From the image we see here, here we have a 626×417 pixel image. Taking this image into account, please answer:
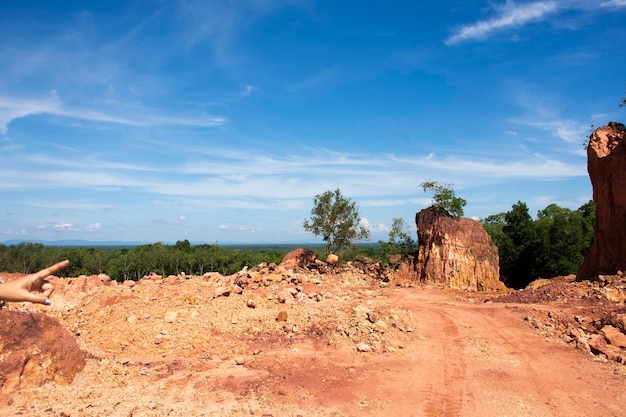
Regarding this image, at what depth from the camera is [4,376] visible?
6.06 meters

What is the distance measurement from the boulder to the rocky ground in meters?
→ 8.89

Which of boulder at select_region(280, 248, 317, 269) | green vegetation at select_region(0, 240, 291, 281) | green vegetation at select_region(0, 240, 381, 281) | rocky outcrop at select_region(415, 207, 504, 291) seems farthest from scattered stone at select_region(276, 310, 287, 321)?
green vegetation at select_region(0, 240, 291, 281)

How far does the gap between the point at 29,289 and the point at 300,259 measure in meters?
21.4

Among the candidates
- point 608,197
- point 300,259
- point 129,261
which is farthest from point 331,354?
point 129,261

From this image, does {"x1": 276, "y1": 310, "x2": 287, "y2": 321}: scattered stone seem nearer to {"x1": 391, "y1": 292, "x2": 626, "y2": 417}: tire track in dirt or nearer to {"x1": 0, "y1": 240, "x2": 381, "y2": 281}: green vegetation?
{"x1": 391, "y1": 292, "x2": 626, "y2": 417}: tire track in dirt

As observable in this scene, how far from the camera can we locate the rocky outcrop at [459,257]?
19.8 metres

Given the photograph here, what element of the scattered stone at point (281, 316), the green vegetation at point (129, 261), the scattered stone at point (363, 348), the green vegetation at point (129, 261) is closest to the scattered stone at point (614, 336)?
the scattered stone at point (363, 348)

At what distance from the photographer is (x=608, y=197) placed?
1641 cm

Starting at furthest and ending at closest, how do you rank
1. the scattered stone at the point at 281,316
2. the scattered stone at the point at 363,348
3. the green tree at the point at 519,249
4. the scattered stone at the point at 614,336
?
the green tree at the point at 519,249 < the scattered stone at the point at 281,316 < the scattered stone at the point at 614,336 < the scattered stone at the point at 363,348

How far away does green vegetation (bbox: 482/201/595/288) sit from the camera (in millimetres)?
26938

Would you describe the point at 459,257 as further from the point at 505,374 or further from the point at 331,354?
the point at 331,354

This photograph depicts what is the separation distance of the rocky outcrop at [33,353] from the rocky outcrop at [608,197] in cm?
1765

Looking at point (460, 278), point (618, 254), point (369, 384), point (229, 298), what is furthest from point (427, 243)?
point (369, 384)

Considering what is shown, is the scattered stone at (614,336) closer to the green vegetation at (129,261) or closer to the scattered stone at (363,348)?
the scattered stone at (363,348)
